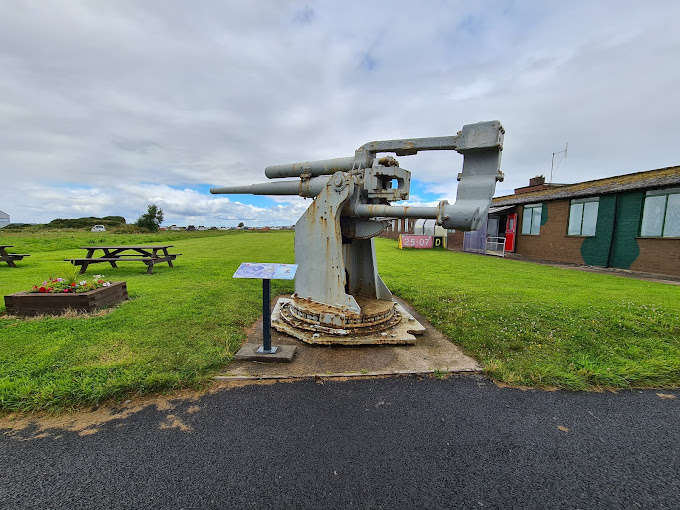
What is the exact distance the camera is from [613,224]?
1142 centimetres

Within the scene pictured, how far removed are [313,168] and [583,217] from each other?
523 inches

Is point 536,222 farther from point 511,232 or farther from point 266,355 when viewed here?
point 266,355

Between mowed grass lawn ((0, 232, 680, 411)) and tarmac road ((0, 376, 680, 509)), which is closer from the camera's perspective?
tarmac road ((0, 376, 680, 509))

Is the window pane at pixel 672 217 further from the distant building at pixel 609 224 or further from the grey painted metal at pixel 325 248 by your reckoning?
the grey painted metal at pixel 325 248

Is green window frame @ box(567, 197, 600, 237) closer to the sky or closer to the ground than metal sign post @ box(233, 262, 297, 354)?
closer to the sky

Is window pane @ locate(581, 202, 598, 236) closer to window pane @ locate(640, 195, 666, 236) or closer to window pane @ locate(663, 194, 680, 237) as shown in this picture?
window pane @ locate(640, 195, 666, 236)

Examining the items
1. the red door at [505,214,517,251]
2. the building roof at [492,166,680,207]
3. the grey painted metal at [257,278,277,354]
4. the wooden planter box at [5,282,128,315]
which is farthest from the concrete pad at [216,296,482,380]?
the red door at [505,214,517,251]

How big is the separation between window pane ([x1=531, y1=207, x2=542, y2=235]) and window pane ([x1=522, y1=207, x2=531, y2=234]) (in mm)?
262

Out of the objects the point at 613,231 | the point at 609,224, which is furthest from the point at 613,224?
the point at 613,231

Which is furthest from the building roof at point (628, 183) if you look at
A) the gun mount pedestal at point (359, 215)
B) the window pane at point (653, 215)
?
the gun mount pedestal at point (359, 215)

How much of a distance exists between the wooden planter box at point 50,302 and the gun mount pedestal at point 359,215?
2936 millimetres

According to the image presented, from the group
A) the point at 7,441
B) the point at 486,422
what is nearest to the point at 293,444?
the point at 486,422

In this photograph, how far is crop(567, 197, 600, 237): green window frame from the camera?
12.2 metres

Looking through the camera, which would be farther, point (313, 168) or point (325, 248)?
point (313, 168)
